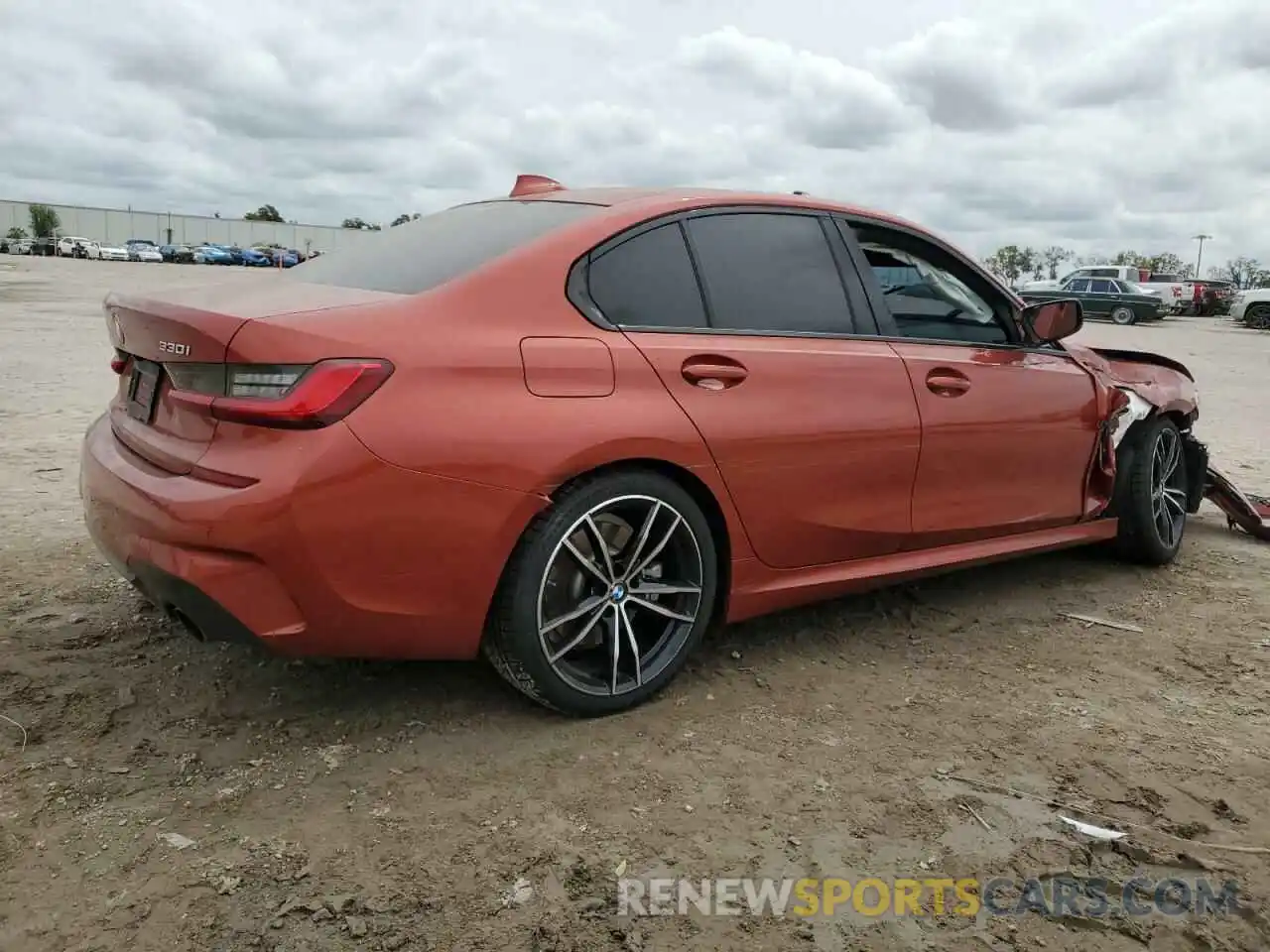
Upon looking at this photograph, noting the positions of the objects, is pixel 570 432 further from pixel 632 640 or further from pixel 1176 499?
pixel 1176 499

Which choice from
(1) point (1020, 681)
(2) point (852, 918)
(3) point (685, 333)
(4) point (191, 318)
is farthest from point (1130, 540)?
(4) point (191, 318)

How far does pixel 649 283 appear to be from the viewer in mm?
3160

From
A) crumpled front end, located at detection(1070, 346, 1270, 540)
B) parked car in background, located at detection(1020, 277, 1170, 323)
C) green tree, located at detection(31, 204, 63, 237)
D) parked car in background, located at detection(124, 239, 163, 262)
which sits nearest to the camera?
crumpled front end, located at detection(1070, 346, 1270, 540)

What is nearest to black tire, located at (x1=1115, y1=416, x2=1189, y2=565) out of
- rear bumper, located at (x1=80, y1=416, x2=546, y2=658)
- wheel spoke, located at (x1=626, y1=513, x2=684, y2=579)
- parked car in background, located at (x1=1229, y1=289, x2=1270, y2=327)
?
wheel spoke, located at (x1=626, y1=513, x2=684, y2=579)

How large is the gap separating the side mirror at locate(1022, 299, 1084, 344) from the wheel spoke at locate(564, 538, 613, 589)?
2.25m

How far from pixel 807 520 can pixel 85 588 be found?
272 cm

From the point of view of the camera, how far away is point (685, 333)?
3145 mm

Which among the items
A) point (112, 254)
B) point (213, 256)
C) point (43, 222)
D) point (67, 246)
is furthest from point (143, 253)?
point (43, 222)

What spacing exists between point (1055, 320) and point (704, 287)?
171cm

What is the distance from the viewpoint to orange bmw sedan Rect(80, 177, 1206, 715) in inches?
99.8

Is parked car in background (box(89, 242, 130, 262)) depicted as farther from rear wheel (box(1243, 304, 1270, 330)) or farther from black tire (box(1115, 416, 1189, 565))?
black tire (box(1115, 416, 1189, 565))

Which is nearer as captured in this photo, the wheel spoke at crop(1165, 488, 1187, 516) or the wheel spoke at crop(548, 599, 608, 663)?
the wheel spoke at crop(548, 599, 608, 663)

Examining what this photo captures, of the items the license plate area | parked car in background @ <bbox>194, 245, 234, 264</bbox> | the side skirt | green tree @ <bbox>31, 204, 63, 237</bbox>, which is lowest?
the side skirt

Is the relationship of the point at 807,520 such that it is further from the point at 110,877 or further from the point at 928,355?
the point at 110,877
